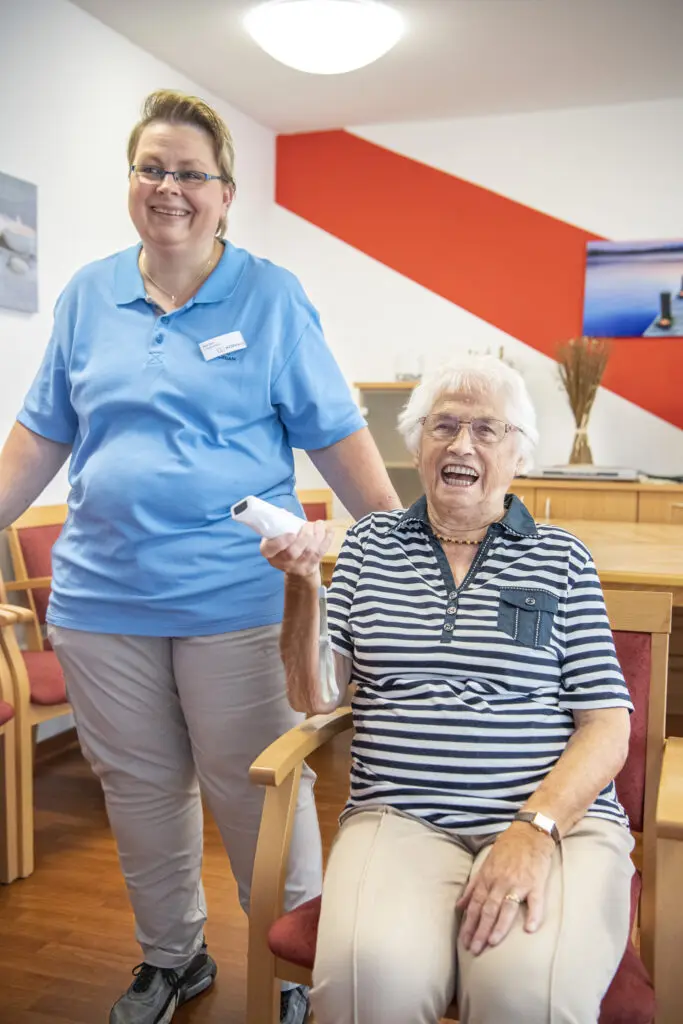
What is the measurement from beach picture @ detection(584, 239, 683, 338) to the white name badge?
12.6 feet

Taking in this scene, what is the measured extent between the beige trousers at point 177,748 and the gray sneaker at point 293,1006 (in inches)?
7.4

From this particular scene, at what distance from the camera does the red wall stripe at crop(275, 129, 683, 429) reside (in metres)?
5.04

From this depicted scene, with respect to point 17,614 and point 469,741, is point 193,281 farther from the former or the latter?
point 17,614

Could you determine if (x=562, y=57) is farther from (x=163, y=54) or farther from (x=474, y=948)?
(x=474, y=948)

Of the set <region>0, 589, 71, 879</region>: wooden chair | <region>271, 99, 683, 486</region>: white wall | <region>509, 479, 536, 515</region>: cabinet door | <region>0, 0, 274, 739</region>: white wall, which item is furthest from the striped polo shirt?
<region>271, 99, 683, 486</region>: white wall

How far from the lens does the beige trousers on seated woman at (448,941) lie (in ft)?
3.74

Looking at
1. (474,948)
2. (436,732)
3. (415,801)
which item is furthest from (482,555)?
(474,948)

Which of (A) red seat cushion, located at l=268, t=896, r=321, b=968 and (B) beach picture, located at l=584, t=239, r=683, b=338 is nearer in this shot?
(A) red seat cushion, located at l=268, t=896, r=321, b=968

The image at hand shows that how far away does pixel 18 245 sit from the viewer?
351 centimetres

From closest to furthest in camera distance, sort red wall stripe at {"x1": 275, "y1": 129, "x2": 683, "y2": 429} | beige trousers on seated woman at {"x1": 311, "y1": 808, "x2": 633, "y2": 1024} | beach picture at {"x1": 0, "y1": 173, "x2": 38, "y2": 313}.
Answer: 1. beige trousers on seated woman at {"x1": 311, "y1": 808, "x2": 633, "y2": 1024}
2. beach picture at {"x1": 0, "y1": 173, "x2": 38, "y2": 313}
3. red wall stripe at {"x1": 275, "y1": 129, "x2": 683, "y2": 429}

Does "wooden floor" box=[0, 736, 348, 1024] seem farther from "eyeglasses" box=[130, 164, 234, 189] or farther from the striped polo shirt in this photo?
"eyeglasses" box=[130, 164, 234, 189]

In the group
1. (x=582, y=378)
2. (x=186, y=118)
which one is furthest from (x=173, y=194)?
(x=582, y=378)

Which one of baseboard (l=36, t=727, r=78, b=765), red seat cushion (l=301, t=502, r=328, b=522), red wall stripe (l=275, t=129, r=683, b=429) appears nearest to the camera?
baseboard (l=36, t=727, r=78, b=765)

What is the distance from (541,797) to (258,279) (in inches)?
41.0
